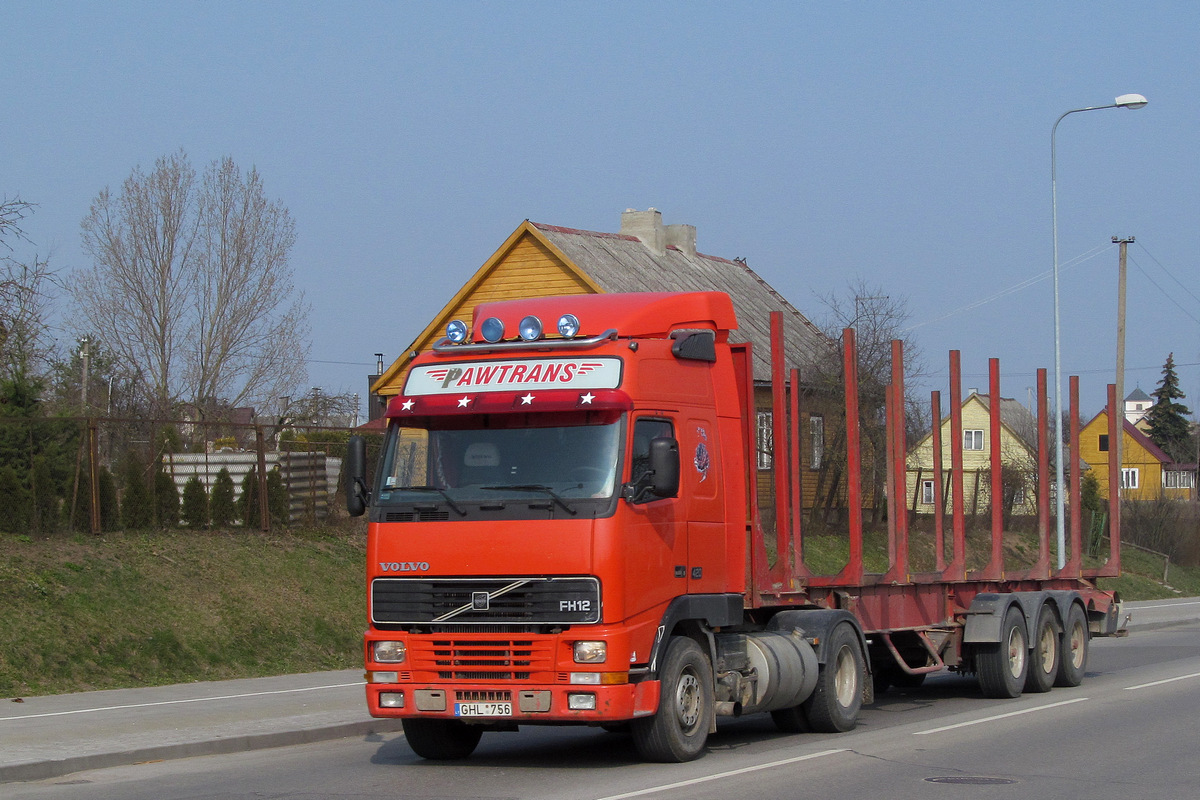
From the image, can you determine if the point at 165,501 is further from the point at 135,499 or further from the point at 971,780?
the point at 971,780

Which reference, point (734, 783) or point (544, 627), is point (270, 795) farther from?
point (734, 783)

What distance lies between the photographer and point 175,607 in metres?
18.5

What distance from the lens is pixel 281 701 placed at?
1487 cm

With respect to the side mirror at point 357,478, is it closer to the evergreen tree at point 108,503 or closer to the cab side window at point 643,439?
the cab side window at point 643,439

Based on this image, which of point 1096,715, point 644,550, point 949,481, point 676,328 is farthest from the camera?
point 949,481

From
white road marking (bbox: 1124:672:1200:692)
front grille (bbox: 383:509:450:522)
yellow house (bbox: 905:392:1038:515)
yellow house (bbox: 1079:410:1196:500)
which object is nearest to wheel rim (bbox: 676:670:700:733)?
front grille (bbox: 383:509:450:522)

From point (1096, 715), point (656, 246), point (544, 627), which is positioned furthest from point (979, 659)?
point (656, 246)

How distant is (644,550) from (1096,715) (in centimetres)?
628

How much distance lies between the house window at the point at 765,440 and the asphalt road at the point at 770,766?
2460 millimetres

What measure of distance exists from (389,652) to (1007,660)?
26.8 ft

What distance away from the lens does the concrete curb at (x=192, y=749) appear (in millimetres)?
10555

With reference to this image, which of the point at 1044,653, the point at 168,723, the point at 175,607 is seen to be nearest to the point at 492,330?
the point at 168,723

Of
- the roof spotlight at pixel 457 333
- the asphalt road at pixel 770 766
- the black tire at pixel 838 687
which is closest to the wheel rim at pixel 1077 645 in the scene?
the asphalt road at pixel 770 766

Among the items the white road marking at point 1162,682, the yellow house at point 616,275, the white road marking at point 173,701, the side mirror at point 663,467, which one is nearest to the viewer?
the side mirror at point 663,467
